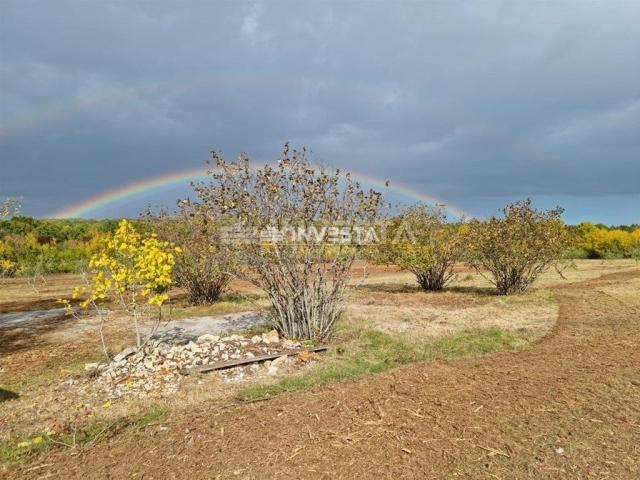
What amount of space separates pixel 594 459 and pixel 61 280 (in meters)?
22.9

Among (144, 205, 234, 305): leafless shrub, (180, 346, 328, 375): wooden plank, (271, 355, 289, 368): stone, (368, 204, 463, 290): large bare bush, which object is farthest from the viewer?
(368, 204, 463, 290): large bare bush

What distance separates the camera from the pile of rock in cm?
534

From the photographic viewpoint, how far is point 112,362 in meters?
6.03

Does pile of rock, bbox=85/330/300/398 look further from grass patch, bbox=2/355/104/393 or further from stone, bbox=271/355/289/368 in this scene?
grass patch, bbox=2/355/104/393

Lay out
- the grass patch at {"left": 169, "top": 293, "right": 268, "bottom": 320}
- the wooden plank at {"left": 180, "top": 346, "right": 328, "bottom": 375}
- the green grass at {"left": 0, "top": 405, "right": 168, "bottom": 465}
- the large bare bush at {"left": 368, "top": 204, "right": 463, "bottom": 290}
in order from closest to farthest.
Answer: the green grass at {"left": 0, "top": 405, "right": 168, "bottom": 465}
the wooden plank at {"left": 180, "top": 346, "right": 328, "bottom": 375}
the grass patch at {"left": 169, "top": 293, "right": 268, "bottom": 320}
the large bare bush at {"left": 368, "top": 204, "right": 463, "bottom": 290}

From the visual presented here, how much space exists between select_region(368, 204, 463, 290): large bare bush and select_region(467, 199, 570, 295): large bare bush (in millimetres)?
813

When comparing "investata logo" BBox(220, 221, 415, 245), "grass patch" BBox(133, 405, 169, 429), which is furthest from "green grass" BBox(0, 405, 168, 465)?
"investata logo" BBox(220, 221, 415, 245)

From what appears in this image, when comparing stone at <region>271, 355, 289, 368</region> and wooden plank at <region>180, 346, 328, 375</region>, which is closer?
wooden plank at <region>180, 346, 328, 375</region>

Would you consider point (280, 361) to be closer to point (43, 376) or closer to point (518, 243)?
point (43, 376)

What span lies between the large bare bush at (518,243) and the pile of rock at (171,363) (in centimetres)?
786

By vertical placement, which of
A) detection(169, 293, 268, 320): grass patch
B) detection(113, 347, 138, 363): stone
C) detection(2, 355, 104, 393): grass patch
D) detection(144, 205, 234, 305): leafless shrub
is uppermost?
detection(144, 205, 234, 305): leafless shrub

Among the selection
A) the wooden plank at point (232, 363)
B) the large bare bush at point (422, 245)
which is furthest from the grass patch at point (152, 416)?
the large bare bush at point (422, 245)

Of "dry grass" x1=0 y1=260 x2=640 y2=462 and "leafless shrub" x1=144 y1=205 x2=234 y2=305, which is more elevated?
"leafless shrub" x1=144 y1=205 x2=234 y2=305

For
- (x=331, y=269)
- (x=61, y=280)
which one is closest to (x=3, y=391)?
(x=331, y=269)
